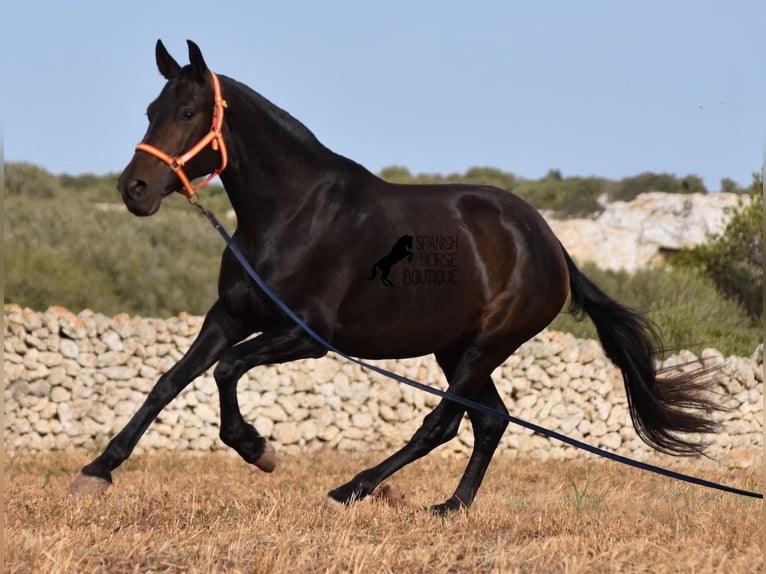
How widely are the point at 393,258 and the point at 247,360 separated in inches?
39.7

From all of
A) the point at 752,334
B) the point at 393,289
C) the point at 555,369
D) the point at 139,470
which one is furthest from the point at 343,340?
the point at 752,334

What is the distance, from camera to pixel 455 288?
5.91m

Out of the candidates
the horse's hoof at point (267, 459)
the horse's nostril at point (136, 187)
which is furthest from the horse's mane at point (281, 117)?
the horse's hoof at point (267, 459)

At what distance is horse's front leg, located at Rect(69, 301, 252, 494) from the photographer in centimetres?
529

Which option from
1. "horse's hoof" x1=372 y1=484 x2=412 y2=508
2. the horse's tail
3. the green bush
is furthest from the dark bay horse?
the green bush

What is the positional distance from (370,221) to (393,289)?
0.38 meters

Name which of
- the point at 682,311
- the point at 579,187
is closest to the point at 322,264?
the point at 682,311

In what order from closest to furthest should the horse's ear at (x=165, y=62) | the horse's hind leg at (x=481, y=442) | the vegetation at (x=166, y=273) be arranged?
1. the horse's ear at (x=165, y=62)
2. the horse's hind leg at (x=481, y=442)
3. the vegetation at (x=166, y=273)

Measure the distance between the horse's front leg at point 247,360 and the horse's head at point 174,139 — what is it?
0.81m

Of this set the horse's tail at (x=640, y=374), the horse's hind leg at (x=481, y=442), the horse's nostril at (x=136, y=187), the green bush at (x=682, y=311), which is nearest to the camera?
the horse's nostril at (x=136, y=187)

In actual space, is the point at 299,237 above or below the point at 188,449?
above

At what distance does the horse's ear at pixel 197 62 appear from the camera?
5227 millimetres

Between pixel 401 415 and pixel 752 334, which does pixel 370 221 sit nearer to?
pixel 401 415

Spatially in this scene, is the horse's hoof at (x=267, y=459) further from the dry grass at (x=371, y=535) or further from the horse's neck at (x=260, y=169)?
the horse's neck at (x=260, y=169)
